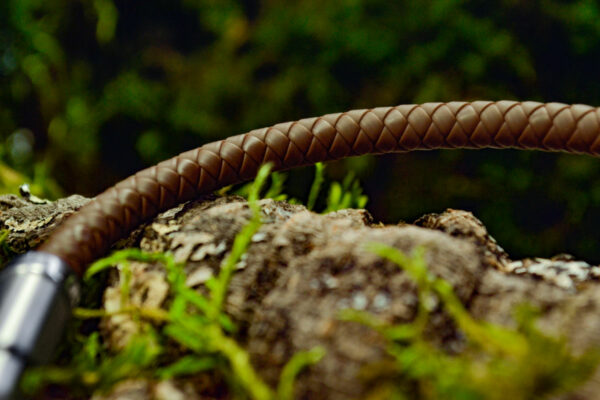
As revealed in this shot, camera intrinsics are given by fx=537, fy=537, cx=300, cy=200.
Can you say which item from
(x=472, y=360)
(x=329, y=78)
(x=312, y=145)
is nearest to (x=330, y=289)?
(x=472, y=360)

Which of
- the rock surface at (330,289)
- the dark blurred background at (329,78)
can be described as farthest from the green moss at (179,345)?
the dark blurred background at (329,78)

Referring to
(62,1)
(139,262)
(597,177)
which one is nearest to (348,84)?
(597,177)

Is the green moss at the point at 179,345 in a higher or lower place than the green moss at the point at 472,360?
lower

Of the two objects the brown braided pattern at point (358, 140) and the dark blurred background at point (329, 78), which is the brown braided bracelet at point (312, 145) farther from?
the dark blurred background at point (329, 78)

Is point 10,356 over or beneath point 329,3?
beneath

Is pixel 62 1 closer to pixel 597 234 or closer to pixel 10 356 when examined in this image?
pixel 10 356

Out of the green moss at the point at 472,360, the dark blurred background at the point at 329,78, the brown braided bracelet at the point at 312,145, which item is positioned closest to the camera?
the green moss at the point at 472,360

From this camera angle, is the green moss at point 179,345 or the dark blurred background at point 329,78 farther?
the dark blurred background at point 329,78
